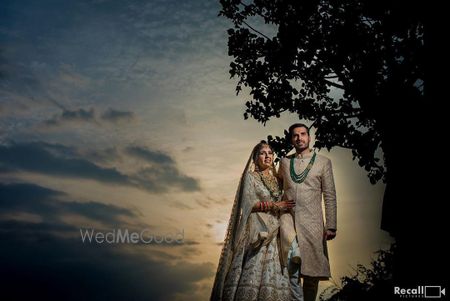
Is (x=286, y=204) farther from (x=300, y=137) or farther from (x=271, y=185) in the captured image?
(x=300, y=137)

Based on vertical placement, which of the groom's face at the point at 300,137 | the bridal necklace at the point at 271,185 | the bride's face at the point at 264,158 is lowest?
the bridal necklace at the point at 271,185

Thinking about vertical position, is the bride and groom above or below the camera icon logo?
above

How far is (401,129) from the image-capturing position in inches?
189

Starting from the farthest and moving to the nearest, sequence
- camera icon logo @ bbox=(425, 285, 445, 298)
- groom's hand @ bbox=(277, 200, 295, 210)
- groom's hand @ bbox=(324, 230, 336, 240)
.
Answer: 1. groom's hand @ bbox=(277, 200, 295, 210)
2. groom's hand @ bbox=(324, 230, 336, 240)
3. camera icon logo @ bbox=(425, 285, 445, 298)

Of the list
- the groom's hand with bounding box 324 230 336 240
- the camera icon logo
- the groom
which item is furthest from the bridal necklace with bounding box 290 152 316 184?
the camera icon logo

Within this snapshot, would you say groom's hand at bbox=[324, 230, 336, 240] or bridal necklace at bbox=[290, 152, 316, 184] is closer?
groom's hand at bbox=[324, 230, 336, 240]

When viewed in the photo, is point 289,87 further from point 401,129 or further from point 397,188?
point 397,188

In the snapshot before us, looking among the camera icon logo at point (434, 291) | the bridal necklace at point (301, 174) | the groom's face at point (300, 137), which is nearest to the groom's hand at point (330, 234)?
the bridal necklace at point (301, 174)

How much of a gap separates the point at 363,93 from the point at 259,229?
13.6 feet

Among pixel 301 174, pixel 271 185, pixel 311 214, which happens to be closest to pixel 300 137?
pixel 301 174

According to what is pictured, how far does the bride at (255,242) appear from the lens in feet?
16.2

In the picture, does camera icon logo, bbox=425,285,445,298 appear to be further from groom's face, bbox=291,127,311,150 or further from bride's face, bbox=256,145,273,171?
bride's face, bbox=256,145,273,171

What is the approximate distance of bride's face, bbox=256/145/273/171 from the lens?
222 inches

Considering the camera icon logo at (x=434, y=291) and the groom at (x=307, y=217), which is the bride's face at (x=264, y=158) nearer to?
the groom at (x=307, y=217)
